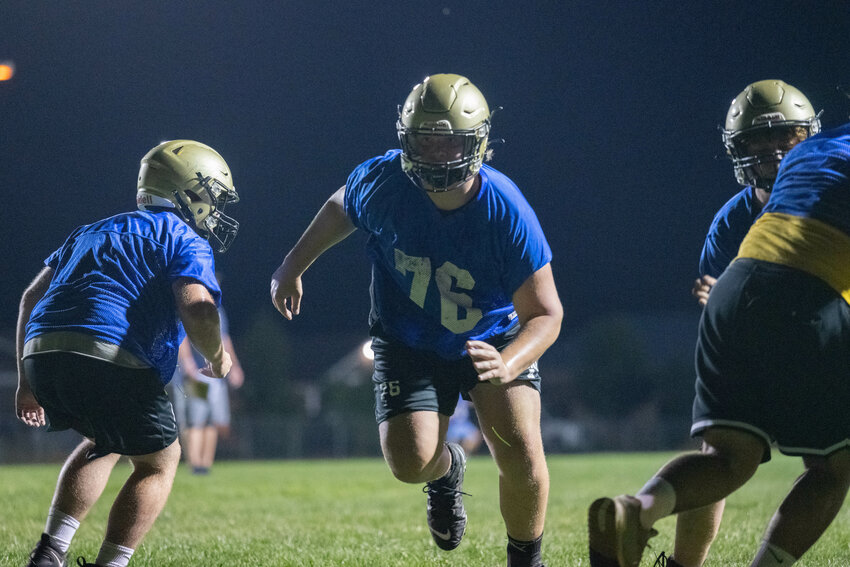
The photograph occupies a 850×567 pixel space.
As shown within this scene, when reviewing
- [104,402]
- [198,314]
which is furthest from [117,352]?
[198,314]

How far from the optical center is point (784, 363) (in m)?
2.79

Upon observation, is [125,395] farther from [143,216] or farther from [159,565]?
[159,565]

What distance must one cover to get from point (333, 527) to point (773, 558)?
13.6ft

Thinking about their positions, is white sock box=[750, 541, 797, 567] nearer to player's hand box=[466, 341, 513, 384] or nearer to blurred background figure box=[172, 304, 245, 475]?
player's hand box=[466, 341, 513, 384]

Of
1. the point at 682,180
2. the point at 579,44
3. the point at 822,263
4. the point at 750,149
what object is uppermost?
the point at 579,44

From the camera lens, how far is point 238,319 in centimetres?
5047

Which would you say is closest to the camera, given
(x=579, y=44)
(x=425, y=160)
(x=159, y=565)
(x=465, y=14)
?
(x=425, y=160)

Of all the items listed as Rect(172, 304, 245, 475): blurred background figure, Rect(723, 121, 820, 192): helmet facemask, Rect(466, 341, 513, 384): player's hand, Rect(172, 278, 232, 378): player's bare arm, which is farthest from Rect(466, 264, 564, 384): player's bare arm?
Rect(172, 304, 245, 475): blurred background figure

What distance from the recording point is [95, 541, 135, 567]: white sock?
3578 mm

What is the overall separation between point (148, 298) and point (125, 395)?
425mm

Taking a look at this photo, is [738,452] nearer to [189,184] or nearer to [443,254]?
[443,254]

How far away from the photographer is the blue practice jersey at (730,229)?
13.3ft

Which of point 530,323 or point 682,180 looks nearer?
point 530,323

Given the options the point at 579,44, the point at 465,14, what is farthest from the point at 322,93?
the point at 579,44
